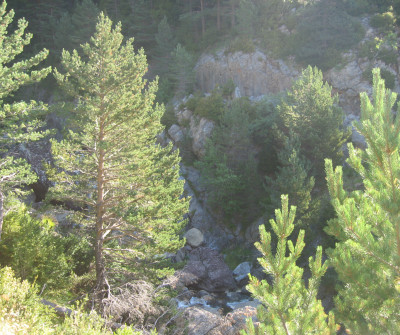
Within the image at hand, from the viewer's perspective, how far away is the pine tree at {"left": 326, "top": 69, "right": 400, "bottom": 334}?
14.2 ft

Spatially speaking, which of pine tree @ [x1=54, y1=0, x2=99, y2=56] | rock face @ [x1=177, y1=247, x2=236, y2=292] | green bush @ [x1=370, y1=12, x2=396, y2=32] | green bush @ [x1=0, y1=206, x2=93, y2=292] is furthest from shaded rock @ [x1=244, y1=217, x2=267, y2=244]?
pine tree @ [x1=54, y1=0, x2=99, y2=56]

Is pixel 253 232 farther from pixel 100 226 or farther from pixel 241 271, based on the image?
pixel 100 226

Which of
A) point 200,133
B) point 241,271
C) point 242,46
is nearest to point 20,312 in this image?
point 241,271

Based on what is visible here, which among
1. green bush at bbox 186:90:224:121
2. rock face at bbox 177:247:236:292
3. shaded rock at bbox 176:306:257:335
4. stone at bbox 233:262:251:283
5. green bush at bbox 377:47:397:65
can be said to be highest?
green bush at bbox 377:47:397:65

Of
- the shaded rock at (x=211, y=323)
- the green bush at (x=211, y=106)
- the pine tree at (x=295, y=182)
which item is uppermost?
the green bush at (x=211, y=106)

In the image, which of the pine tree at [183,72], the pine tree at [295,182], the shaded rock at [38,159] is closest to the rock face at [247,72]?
the pine tree at [183,72]

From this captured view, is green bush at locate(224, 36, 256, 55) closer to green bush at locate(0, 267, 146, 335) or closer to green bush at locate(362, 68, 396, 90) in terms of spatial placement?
green bush at locate(362, 68, 396, 90)

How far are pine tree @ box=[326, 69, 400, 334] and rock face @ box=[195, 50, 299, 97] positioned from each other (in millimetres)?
29697

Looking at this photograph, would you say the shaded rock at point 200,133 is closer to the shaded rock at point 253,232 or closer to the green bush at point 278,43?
the shaded rock at point 253,232

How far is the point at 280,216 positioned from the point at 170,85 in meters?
32.9

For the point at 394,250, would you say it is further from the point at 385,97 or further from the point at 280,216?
the point at 385,97

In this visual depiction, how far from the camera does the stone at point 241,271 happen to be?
22945 millimetres

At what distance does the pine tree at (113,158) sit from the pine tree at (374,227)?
8.02 meters

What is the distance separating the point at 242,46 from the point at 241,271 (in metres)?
23.3
